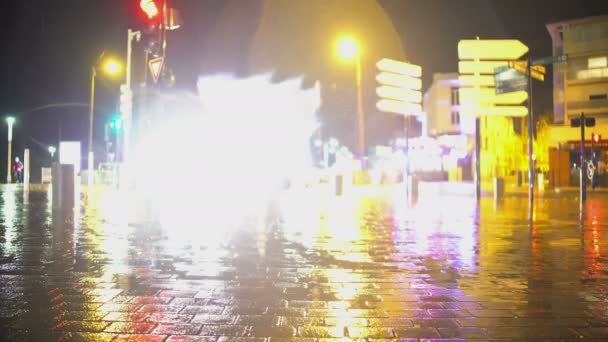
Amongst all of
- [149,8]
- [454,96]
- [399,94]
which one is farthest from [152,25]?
[454,96]

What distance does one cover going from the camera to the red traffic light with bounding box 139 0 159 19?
9523 millimetres

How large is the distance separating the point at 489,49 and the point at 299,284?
2121 cm

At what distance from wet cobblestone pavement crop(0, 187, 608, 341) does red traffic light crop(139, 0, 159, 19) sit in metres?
3.83

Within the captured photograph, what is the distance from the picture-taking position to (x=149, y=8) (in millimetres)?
9570

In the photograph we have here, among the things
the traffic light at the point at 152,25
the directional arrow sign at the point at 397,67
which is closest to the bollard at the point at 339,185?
the directional arrow sign at the point at 397,67

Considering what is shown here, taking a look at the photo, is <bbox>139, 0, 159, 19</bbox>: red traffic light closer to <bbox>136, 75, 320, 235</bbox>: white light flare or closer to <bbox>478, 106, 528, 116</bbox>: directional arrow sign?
<bbox>478, 106, 528, 116</bbox>: directional arrow sign

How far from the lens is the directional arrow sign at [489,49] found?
24.4 meters

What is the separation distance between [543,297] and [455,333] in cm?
176

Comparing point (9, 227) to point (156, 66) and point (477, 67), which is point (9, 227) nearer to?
point (156, 66)

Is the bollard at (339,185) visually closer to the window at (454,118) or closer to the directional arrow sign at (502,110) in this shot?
the directional arrow sign at (502,110)

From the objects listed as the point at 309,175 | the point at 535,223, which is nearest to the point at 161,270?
the point at 535,223

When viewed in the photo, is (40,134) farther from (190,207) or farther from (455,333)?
(455,333)

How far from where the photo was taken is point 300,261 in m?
7.94

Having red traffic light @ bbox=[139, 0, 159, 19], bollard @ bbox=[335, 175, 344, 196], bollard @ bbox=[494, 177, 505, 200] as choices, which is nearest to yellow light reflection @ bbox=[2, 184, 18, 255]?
red traffic light @ bbox=[139, 0, 159, 19]
